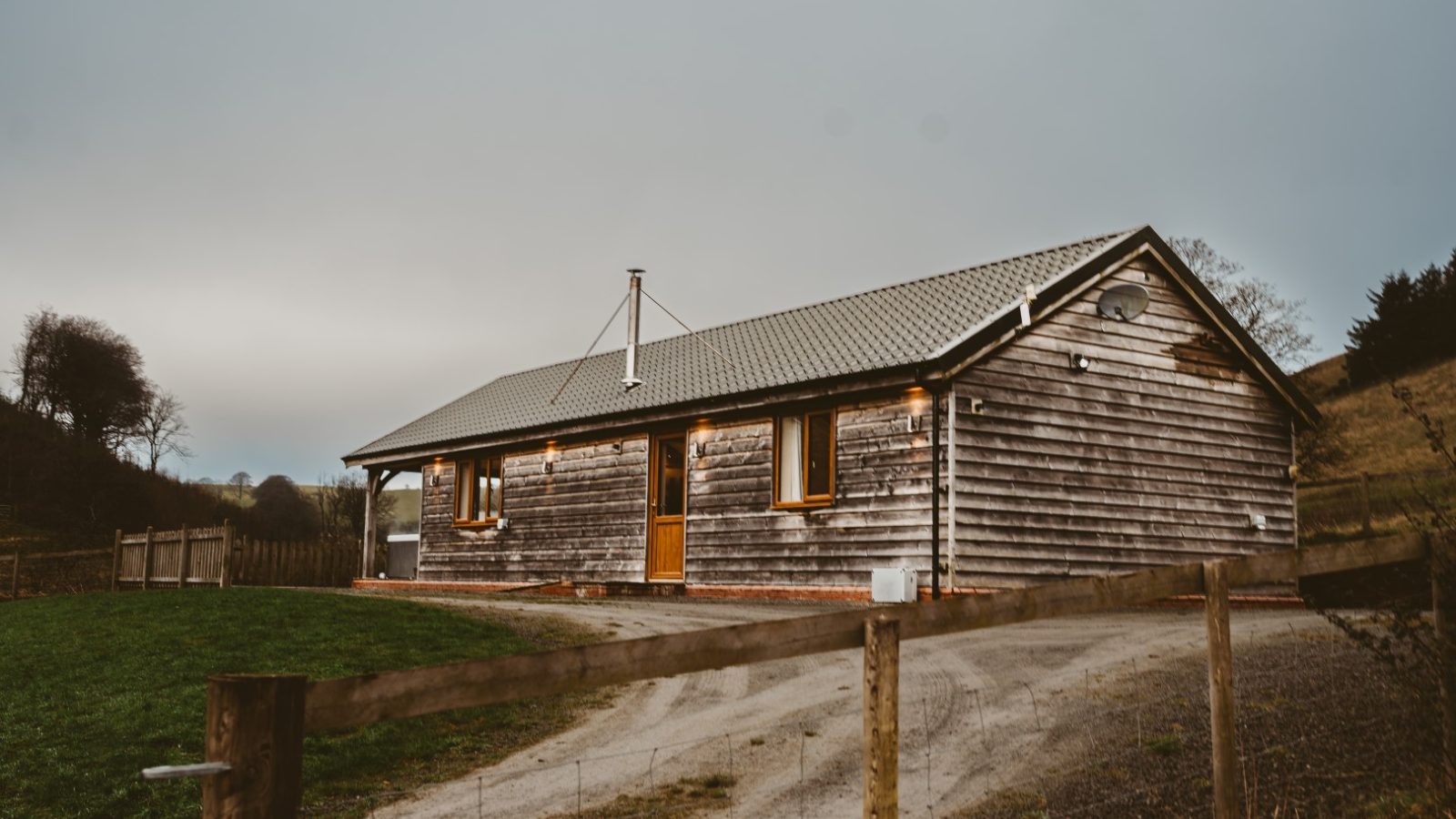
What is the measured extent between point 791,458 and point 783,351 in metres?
2.84

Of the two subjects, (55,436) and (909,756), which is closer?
(909,756)

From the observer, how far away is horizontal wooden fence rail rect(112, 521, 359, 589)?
955 inches

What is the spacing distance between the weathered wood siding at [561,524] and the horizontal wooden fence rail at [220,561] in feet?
13.0

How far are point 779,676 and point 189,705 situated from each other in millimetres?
4888

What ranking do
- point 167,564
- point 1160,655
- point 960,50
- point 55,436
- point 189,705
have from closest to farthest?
point 189,705
point 1160,655
point 167,564
point 960,50
point 55,436

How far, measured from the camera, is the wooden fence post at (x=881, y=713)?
12.6 feet

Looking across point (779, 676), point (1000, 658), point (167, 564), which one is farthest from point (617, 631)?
point (167, 564)

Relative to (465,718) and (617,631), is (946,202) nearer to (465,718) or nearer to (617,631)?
(617,631)

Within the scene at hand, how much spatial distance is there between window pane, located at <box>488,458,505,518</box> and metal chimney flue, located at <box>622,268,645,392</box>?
333 centimetres

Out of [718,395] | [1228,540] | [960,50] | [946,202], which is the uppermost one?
[960,50]

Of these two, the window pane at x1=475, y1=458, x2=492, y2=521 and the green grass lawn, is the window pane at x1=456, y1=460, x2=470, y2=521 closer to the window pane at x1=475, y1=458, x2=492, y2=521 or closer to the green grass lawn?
the window pane at x1=475, y1=458, x2=492, y2=521

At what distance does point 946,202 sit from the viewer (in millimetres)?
36062

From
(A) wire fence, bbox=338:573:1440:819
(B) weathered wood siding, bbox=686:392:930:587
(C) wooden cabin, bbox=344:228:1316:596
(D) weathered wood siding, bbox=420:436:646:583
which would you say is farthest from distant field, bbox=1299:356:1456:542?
(D) weathered wood siding, bbox=420:436:646:583

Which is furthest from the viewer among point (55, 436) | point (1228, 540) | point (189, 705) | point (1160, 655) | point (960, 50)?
point (55, 436)
